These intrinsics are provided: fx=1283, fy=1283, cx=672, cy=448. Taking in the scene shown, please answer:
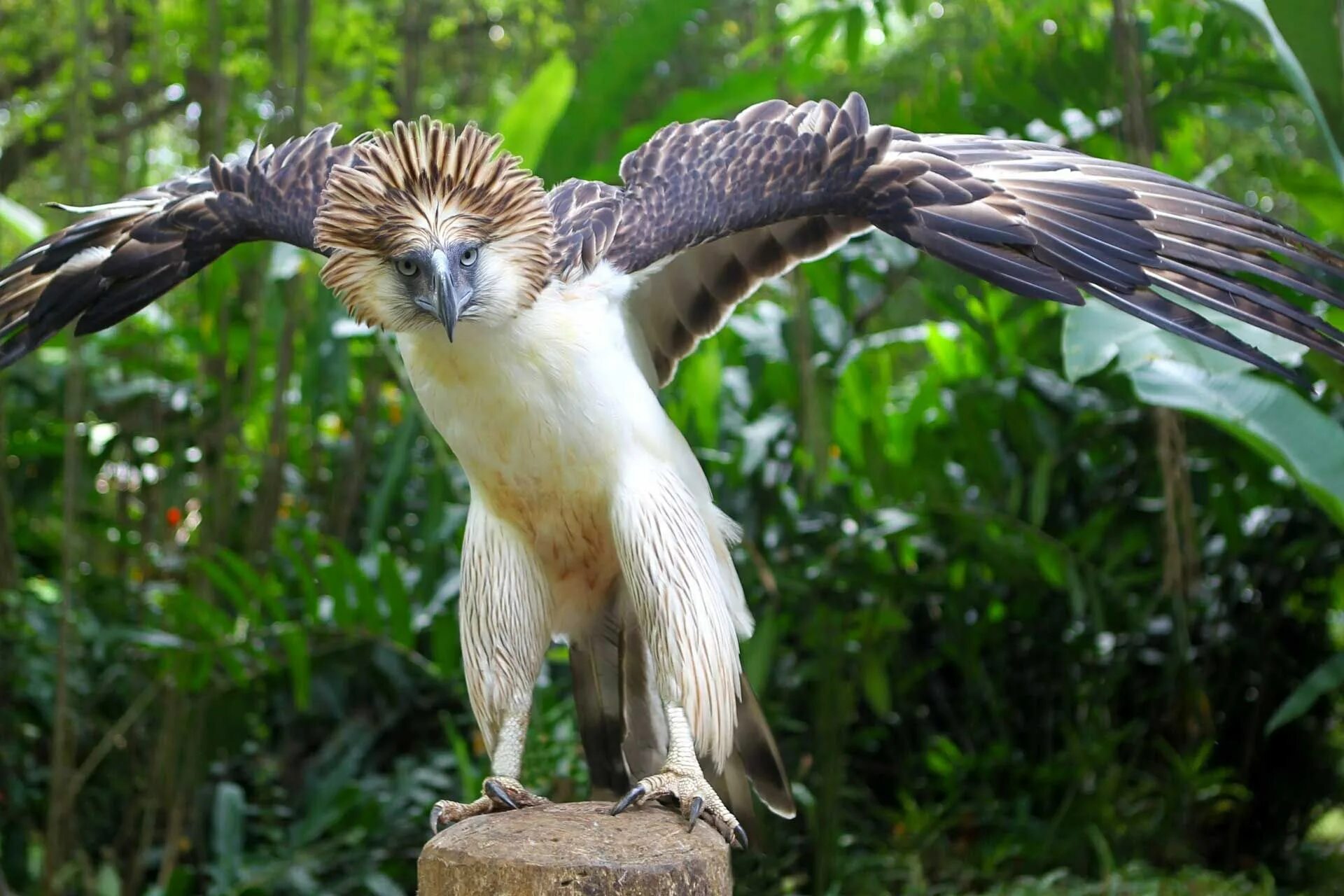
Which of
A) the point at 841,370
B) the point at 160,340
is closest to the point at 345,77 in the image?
the point at 160,340

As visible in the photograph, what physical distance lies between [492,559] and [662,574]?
44 cm

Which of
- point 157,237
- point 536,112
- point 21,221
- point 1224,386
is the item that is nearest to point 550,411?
point 157,237

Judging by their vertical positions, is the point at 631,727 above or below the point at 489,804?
above

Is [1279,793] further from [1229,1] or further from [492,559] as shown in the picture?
[492,559]

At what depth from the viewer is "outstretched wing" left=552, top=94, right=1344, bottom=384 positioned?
2.61 meters

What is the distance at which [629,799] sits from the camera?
8.59 feet

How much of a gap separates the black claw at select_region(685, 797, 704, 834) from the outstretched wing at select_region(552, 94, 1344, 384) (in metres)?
1.16

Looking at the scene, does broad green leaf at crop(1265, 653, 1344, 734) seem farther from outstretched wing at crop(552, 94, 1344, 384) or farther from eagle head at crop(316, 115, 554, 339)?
eagle head at crop(316, 115, 554, 339)

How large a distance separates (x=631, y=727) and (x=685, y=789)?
1.65 feet

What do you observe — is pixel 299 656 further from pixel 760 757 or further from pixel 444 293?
pixel 444 293

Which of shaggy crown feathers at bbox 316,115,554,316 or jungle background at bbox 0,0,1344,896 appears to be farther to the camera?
jungle background at bbox 0,0,1344,896

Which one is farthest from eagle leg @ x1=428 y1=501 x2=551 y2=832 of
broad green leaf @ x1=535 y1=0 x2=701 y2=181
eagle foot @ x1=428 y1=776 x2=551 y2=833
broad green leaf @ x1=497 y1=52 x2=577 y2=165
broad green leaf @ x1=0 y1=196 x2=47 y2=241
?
broad green leaf @ x1=0 y1=196 x2=47 y2=241

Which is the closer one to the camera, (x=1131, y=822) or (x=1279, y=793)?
(x=1131, y=822)

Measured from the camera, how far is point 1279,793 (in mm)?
6145
